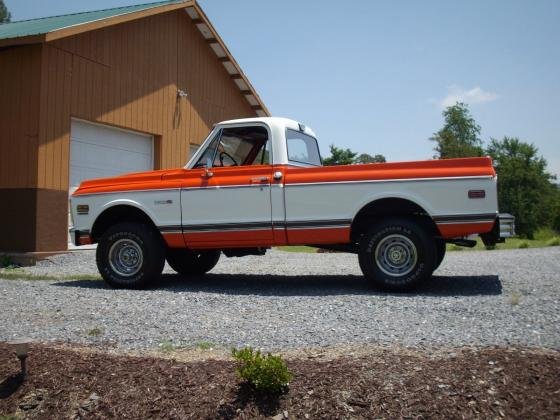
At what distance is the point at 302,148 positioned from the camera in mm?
8281

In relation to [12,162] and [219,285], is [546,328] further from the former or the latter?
[12,162]

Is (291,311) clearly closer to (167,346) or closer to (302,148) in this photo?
(167,346)

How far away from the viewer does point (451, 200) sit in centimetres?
661

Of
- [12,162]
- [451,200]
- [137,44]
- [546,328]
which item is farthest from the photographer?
[137,44]

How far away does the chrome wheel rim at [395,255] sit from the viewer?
6.80m

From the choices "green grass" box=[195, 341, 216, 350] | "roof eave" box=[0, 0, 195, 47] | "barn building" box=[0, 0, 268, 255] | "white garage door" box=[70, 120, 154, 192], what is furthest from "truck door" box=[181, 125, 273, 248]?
"white garage door" box=[70, 120, 154, 192]

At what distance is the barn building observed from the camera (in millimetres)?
11047

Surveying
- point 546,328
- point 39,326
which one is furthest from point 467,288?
point 39,326

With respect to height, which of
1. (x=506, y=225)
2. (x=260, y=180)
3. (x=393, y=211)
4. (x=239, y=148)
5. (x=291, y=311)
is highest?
(x=239, y=148)

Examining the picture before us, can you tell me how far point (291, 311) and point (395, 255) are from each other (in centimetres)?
171

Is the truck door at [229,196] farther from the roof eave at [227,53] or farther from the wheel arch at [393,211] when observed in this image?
the roof eave at [227,53]

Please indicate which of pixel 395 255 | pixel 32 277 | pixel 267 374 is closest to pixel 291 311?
pixel 395 255

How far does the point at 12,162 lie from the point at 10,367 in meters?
7.79

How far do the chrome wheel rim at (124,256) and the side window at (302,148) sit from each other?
2532mm
